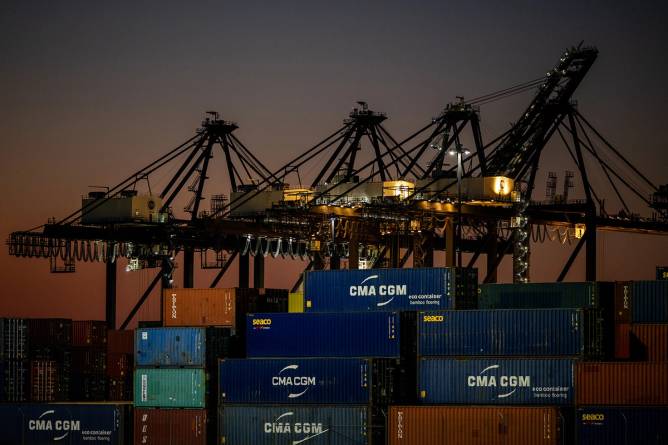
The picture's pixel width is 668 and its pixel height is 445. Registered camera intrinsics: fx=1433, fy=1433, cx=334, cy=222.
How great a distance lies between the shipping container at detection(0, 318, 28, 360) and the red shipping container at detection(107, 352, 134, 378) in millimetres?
6994

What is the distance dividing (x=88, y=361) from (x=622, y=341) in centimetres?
2921

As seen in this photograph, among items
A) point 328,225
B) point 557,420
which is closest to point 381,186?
point 328,225

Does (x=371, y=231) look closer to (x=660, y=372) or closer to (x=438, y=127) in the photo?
(x=438, y=127)

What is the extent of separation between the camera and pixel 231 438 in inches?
2178

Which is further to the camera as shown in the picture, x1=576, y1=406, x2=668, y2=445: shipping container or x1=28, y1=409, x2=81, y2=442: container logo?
x1=28, y1=409, x2=81, y2=442: container logo

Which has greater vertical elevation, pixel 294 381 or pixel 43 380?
pixel 294 381

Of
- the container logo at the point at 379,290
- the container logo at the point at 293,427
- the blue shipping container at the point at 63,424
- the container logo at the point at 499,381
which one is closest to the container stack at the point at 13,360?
the blue shipping container at the point at 63,424

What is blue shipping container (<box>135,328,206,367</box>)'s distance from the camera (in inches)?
2256

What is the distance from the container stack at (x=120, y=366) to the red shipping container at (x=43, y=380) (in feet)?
17.2

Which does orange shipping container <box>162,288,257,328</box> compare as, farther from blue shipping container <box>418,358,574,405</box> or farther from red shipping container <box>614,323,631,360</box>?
red shipping container <box>614,323,631,360</box>

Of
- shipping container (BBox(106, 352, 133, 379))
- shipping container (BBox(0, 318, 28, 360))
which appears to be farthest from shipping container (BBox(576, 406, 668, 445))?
shipping container (BBox(106, 352, 133, 379))

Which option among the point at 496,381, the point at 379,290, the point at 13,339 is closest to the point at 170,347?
the point at 379,290

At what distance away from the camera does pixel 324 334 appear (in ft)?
181

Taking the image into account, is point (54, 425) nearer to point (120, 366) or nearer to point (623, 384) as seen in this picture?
point (120, 366)
